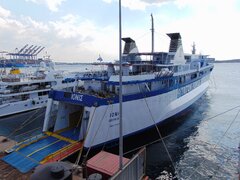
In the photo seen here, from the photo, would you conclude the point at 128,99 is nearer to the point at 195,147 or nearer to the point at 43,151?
the point at 43,151

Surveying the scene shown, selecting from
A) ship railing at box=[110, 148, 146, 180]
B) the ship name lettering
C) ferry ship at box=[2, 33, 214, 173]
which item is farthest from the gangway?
ship railing at box=[110, 148, 146, 180]

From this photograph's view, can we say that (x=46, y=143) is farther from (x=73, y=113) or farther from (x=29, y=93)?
(x=29, y=93)

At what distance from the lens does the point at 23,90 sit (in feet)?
95.6

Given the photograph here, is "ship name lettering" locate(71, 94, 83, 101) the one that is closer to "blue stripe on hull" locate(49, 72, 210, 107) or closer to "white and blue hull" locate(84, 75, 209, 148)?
"blue stripe on hull" locate(49, 72, 210, 107)

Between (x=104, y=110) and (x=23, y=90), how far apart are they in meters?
19.8

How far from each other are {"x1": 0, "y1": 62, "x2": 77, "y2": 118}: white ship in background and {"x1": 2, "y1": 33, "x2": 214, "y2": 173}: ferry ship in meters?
12.3

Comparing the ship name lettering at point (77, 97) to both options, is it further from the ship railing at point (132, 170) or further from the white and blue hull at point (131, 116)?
the ship railing at point (132, 170)

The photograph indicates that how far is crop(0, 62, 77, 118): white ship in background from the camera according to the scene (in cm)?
2729

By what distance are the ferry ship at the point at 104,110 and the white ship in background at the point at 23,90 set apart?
12336 mm

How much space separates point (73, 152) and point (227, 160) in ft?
39.7

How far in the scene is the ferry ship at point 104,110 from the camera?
1394 cm

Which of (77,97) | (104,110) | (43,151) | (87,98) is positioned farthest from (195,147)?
(43,151)

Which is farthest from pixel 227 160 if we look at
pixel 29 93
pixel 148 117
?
pixel 29 93

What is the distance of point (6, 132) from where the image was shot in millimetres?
22109
